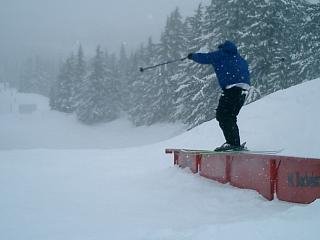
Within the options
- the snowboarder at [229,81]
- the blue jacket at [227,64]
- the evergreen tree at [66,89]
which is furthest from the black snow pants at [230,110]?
the evergreen tree at [66,89]

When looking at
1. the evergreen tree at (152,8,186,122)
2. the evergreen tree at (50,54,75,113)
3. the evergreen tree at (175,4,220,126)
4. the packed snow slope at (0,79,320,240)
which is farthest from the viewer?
the evergreen tree at (50,54,75,113)

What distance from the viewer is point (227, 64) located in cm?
775

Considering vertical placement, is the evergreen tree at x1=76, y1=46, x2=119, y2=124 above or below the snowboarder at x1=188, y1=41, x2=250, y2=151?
above

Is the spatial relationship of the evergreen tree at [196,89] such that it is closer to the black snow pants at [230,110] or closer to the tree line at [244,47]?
the tree line at [244,47]

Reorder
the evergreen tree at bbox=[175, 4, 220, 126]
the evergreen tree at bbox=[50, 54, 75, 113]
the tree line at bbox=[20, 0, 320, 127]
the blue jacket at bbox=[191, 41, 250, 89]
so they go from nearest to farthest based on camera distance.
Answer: the blue jacket at bbox=[191, 41, 250, 89]
the tree line at bbox=[20, 0, 320, 127]
the evergreen tree at bbox=[175, 4, 220, 126]
the evergreen tree at bbox=[50, 54, 75, 113]

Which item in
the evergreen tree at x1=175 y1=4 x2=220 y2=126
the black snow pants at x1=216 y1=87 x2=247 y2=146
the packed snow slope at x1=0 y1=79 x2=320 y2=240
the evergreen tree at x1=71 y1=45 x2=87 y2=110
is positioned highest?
the evergreen tree at x1=71 y1=45 x2=87 y2=110

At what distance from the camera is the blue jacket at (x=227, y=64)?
7.70 metres

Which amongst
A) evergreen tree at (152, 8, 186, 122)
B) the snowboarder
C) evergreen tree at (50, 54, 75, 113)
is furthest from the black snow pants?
evergreen tree at (50, 54, 75, 113)

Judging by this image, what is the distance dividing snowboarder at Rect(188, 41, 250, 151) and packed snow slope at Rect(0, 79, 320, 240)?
1.09 m

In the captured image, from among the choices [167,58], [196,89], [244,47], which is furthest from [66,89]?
[244,47]

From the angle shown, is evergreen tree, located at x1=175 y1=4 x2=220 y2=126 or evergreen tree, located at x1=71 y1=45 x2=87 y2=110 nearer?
evergreen tree, located at x1=175 y1=4 x2=220 y2=126

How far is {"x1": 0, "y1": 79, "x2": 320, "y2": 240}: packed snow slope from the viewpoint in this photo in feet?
15.5

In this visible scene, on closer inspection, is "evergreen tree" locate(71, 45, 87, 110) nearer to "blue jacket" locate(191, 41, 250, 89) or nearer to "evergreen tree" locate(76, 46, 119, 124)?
"evergreen tree" locate(76, 46, 119, 124)

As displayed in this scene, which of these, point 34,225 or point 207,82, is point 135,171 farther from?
point 207,82
